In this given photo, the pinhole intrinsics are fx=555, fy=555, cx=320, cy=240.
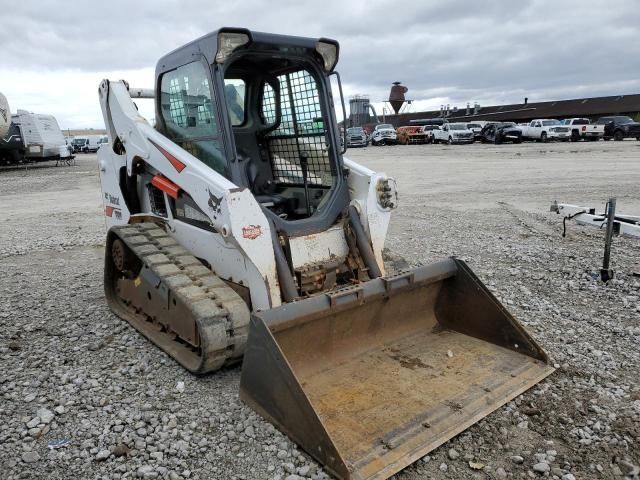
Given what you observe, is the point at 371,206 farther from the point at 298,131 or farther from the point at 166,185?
the point at 166,185

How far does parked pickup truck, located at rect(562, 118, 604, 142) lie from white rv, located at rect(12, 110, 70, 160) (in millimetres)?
28360

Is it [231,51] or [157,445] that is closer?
[157,445]

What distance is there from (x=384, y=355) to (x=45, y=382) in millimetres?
2486

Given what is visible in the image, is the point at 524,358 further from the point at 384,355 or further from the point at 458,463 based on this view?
the point at 458,463

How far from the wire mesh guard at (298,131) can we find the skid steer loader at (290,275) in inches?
0.6

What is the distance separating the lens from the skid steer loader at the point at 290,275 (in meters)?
3.36

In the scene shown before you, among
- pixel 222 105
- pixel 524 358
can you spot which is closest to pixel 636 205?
pixel 524 358

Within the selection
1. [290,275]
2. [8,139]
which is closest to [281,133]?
[290,275]

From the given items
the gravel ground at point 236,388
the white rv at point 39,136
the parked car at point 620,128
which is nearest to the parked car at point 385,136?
the parked car at point 620,128

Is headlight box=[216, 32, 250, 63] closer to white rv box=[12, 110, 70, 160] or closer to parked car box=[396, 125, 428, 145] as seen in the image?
white rv box=[12, 110, 70, 160]

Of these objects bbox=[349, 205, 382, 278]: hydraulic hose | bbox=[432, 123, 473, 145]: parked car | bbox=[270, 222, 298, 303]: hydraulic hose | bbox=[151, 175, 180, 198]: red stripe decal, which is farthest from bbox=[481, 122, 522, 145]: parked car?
bbox=[270, 222, 298, 303]: hydraulic hose

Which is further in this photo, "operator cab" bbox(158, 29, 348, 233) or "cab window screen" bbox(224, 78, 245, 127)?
"cab window screen" bbox(224, 78, 245, 127)

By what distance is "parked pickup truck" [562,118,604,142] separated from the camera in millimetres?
32688

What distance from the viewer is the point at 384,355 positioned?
413cm
